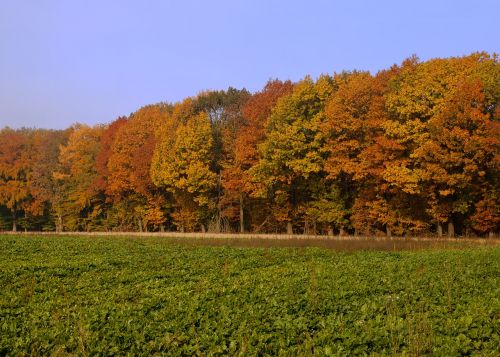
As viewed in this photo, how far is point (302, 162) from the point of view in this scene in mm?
38781

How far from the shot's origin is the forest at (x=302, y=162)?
105 ft

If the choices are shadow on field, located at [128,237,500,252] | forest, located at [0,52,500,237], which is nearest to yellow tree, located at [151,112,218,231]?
forest, located at [0,52,500,237]

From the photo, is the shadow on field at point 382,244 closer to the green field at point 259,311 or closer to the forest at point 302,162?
the forest at point 302,162

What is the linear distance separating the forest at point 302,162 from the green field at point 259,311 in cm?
1741

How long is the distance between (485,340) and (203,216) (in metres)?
43.6

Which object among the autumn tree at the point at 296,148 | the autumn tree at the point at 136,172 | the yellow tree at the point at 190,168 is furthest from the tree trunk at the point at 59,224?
the autumn tree at the point at 296,148

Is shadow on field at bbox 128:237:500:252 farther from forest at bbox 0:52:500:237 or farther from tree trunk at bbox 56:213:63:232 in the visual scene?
tree trunk at bbox 56:213:63:232

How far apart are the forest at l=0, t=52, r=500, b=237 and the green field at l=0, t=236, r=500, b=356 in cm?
1741

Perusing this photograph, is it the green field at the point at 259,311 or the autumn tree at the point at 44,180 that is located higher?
the autumn tree at the point at 44,180

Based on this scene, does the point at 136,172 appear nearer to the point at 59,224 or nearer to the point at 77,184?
the point at 77,184

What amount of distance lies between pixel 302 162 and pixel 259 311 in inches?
1198

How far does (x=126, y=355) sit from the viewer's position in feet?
22.6

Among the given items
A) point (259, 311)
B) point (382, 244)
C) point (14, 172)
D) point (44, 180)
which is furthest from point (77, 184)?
point (259, 311)

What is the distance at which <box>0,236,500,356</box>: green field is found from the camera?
22.9 feet
